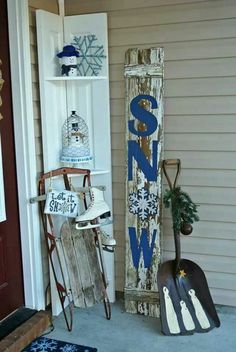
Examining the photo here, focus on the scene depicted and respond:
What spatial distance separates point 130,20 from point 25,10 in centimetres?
67

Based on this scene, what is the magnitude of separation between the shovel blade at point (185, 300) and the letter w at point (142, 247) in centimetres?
13

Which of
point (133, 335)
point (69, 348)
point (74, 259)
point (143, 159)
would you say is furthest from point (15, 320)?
point (143, 159)

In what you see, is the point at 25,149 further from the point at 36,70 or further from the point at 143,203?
the point at 143,203

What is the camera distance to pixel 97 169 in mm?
3039

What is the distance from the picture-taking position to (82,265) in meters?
2.88

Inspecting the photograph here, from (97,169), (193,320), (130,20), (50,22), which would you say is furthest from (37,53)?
(193,320)

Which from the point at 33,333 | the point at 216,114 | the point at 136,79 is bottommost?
the point at 33,333

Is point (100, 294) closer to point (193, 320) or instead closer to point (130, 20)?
point (193, 320)

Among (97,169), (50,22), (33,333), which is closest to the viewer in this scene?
(33,333)

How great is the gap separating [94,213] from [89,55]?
1046 mm

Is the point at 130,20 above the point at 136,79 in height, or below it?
above

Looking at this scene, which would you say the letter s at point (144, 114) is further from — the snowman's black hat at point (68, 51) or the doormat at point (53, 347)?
the doormat at point (53, 347)

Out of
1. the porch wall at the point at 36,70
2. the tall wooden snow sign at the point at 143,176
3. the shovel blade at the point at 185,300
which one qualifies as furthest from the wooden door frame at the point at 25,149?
the shovel blade at the point at 185,300

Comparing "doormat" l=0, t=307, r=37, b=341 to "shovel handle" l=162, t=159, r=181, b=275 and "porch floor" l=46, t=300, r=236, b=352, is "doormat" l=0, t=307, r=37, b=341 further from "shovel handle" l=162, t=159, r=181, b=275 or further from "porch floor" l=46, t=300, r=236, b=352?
"shovel handle" l=162, t=159, r=181, b=275
